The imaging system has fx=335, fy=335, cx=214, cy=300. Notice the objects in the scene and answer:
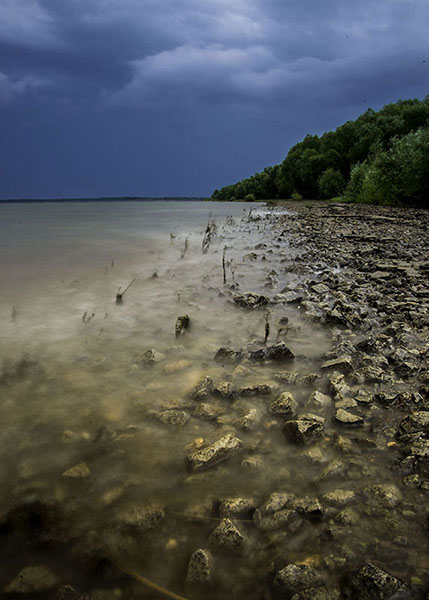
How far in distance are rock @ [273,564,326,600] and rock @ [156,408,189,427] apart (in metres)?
1.45

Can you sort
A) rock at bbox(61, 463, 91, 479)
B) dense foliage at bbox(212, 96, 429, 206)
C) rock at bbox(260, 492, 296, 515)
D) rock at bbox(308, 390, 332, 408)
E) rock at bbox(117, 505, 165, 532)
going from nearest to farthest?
rock at bbox(117, 505, 165, 532) < rock at bbox(260, 492, 296, 515) < rock at bbox(61, 463, 91, 479) < rock at bbox(308, 390, 332, 408) < dense foliage at bbox(212, 96, 429, 206)

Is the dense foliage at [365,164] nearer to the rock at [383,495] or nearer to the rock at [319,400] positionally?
the rock at [319,400]

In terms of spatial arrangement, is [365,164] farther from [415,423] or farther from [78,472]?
[78,472]

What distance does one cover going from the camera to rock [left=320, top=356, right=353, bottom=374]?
3814 mm

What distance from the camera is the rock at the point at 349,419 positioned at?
294cm

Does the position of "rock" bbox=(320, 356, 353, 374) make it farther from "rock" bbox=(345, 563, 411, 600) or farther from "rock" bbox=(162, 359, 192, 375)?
"rock" bbox=(345, 563, 411, 600)

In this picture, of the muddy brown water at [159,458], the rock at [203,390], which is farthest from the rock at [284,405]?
the rock at [203,390]

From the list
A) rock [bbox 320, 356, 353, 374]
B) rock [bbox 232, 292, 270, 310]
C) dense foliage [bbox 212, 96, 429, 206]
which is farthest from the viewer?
dense foliage [bbox 212, 96, 429, 206]

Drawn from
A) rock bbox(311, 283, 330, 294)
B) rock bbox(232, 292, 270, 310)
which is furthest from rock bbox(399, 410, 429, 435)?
rock bbox(311, 283, 330, 294)

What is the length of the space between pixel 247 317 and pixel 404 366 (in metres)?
2.49

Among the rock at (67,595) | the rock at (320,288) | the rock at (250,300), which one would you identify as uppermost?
the rock at (320,288)

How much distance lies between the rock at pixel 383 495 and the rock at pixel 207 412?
4.36ft

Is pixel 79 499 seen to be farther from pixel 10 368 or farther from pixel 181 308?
pixel 181 308

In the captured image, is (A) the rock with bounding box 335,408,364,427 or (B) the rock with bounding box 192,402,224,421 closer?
(A) the rock with bounding box 335,408,364,427
